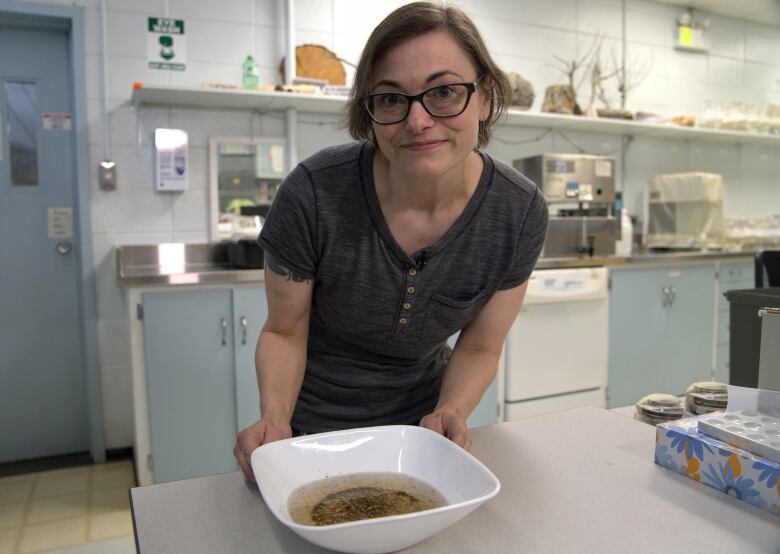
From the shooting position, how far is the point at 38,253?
2.78m

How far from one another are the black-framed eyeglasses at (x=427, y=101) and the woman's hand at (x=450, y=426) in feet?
1.54

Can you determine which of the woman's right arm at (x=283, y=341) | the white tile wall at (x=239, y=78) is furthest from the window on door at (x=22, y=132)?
the woman's right arm at (x=283, y=341)

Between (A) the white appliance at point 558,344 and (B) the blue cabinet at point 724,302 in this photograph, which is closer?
(A) the white appliance at point 558,344

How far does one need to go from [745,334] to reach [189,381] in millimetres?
1933

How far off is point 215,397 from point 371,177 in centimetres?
157

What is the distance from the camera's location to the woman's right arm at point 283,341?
3.36 feet

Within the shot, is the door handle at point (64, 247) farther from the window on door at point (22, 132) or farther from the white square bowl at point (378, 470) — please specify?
the white square bowl at point (378, 470)

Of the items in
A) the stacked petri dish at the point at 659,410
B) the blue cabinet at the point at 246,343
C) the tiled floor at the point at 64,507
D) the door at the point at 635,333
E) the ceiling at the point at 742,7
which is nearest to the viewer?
the stacked petri dish at the point at 659,410

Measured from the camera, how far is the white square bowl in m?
0.58

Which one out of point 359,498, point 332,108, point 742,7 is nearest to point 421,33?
point 359,498

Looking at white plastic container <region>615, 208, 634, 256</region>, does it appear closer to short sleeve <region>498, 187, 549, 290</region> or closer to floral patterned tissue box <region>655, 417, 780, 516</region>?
short sleeve <region>498, 187, 549, 290</region>

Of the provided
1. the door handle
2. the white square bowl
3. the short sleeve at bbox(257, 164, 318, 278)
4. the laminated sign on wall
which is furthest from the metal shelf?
the white square bowl

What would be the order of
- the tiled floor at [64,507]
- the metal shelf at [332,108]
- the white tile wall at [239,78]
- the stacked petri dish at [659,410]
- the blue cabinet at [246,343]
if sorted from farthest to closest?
the white tile wall at [239,78]
the metal shelf at [332,108]
the blue cabinet at [246,343]
the tiled floor at [64,507]
the stacked petri dish at [659,410]

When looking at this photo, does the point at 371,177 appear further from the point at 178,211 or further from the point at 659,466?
the point at 178,211
